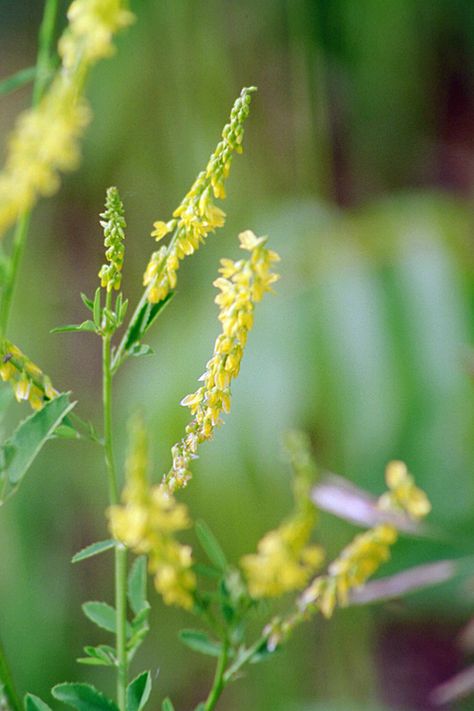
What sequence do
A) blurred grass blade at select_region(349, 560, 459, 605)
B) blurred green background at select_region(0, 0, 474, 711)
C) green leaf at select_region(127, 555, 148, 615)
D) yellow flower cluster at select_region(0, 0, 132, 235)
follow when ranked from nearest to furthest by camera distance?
yellow flower cluster at select_region(0, 0, 132, 235) < green leaf at select_region(127, 555, 148, 615) < blurred grass blade at select_region(349, 560, 459, 605) < blurred green background at select_region(0, 0, 474, 711)

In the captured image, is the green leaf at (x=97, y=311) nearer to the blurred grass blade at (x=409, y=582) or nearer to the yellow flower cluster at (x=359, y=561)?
the yellow flower cluster at (x=359, y=561)

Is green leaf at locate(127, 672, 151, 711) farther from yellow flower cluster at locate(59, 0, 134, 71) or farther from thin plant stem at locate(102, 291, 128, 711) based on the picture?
yellow flower cluster at locate(59, 0, 134, 71)

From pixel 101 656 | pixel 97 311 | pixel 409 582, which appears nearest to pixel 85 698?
pixel 101 656

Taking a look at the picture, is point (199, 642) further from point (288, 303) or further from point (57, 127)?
point (288, 303)

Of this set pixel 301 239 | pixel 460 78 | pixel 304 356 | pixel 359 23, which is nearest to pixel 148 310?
pixel 304 356

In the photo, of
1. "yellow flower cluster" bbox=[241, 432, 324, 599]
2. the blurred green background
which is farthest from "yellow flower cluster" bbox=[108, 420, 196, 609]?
the blurred green background

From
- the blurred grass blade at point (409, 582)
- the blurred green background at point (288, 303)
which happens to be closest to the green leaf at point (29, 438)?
the blurred grass blade at point (409, 582)

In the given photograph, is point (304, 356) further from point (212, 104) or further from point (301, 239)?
point (212, 104)
